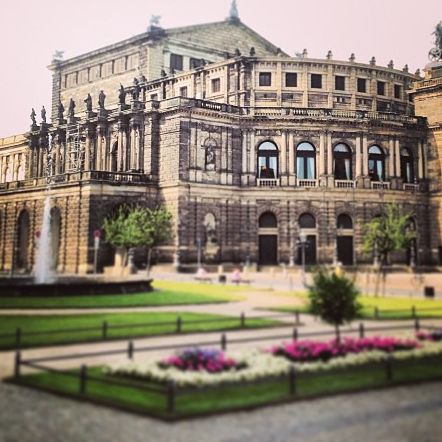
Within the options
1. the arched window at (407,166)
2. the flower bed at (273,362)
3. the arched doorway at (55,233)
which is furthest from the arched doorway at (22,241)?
the flower bed at (273,362)

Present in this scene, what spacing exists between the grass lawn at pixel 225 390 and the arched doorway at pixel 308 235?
44.3 m

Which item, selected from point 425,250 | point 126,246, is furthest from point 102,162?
point 425,250

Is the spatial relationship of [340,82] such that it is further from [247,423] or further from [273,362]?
[247,423]

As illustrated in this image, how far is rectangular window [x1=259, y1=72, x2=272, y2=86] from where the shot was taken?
223 ft

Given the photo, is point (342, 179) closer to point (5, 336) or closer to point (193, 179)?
point (193, 179)

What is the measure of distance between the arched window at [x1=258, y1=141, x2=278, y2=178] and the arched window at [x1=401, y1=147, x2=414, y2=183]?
46.3ft

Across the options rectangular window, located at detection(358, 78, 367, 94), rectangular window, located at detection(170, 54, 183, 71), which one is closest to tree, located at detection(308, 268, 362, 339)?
rectangular window, located at detection(358, 78, 367, 94)

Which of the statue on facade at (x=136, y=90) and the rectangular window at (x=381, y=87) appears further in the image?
the rectangular window at (x=381, y=87)

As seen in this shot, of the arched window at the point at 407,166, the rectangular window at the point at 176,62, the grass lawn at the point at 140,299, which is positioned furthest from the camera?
the rectangular window at the point at 176,62

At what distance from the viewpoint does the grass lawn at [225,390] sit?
499 inches

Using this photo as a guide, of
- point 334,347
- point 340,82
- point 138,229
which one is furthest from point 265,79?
point 334,347

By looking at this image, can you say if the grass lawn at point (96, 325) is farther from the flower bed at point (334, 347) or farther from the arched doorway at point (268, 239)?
the arched doorway at point (268, 239)

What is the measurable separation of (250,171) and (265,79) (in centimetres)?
1251

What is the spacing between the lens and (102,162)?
224ft
